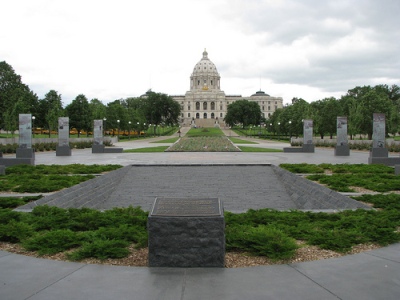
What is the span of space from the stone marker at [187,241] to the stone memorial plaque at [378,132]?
20.8 meters

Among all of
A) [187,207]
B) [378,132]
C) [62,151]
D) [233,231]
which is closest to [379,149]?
[378,132]

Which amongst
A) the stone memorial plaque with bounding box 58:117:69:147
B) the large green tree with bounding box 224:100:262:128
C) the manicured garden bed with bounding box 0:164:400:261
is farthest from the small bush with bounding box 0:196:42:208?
the large green tree with bounding box 224:100:262:128

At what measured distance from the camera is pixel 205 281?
5258mm

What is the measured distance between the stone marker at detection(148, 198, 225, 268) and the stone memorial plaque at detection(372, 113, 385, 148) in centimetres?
2077

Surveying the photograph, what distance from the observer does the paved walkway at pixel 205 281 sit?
479cm

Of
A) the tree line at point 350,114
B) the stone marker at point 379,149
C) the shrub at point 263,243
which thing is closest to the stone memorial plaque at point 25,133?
the stone marker at point 379,149

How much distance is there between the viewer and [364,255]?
624cm

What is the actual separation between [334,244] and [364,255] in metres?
0.51

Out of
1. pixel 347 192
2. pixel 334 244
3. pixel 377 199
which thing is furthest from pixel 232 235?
pixel 347 192

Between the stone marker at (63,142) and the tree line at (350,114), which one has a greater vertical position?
the tree line at (350,114)

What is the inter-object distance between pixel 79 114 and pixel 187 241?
57664 millimetres

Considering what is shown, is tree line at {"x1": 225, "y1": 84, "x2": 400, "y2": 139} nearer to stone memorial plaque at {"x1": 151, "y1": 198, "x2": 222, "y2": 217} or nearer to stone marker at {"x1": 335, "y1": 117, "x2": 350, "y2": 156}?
stone marker at {"x1": 335, "y1": 117, "x2": 350, "y2": 156}

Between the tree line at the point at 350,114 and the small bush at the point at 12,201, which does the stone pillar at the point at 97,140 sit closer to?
the small bush at the point at 12,201

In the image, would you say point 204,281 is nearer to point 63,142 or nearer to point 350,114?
point 63,142
